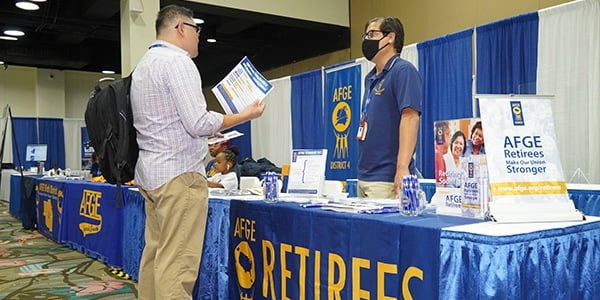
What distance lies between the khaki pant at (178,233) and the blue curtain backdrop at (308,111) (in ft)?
15.6

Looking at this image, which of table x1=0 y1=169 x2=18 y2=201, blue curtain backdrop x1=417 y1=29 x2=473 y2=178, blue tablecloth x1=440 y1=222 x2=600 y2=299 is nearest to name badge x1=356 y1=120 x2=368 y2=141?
blue tablecloth x1=440 y1=222 x2=600 y2=299

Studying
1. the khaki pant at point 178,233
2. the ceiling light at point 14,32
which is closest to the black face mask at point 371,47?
the khaki pant at point 178,233

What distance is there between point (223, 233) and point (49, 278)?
83.5 inches

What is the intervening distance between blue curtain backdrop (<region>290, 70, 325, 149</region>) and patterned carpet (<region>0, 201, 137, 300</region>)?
3.10 m

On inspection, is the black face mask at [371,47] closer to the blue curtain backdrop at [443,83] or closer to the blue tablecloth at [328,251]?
the blue tablecloth at [328,251]

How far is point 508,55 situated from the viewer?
4270 mm

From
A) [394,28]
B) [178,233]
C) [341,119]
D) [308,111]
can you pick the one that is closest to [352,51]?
[308,111]

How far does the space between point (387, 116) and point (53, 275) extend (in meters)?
2.92

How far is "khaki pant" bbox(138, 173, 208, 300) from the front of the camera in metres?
1.64

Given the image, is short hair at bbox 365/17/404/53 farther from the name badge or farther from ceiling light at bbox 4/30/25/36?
ceiling light at bbox 4/30/25/36

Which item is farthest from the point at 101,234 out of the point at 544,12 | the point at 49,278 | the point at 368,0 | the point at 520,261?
the point at 368,0

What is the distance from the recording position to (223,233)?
2146 mm

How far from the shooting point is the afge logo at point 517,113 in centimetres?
131

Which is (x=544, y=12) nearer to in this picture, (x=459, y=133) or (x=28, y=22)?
(x=459, y=133)
